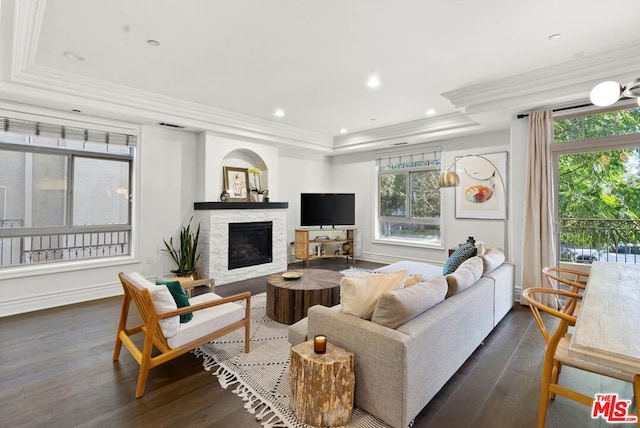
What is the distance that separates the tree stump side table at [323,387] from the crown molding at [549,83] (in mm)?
3691

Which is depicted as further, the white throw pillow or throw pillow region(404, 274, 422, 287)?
throw pillow region(404, 274, 422, 287)

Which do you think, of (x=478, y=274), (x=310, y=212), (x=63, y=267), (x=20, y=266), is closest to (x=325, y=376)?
(x=478, y=274)

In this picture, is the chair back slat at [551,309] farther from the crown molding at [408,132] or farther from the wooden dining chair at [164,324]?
the crown molding at [408,132]

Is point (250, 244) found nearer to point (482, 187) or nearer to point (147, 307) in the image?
point (147, 307)

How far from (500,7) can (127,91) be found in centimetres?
426

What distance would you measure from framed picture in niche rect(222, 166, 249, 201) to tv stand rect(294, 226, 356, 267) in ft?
4.82

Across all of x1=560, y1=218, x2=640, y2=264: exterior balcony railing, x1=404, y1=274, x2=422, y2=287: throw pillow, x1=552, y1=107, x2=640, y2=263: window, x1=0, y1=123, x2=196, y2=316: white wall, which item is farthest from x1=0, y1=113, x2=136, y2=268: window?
x1=560, y1=218, x2=640, y2=264: exterior balcony railing

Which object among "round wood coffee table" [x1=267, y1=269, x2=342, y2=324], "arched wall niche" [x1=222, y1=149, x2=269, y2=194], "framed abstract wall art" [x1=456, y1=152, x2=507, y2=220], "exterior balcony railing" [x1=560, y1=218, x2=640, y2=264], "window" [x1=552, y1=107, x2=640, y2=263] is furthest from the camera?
"arched wall niche" [x1=222, y1=149, x2=269, y2=194]

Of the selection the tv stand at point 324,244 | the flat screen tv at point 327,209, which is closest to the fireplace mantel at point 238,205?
the flat screen tv at point 327,209

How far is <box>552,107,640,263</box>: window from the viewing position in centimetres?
359

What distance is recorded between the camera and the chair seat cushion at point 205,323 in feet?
7.62

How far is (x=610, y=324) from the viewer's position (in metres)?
1.33

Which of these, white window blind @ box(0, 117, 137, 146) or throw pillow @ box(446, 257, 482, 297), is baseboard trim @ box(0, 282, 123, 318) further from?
throw pillow @ box(446, 257, 482, 297)

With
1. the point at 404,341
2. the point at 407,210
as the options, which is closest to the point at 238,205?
the point at 407,210
